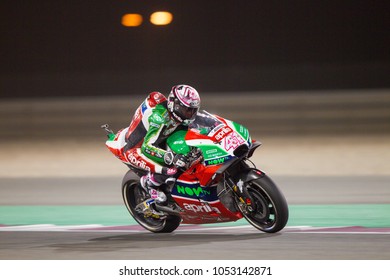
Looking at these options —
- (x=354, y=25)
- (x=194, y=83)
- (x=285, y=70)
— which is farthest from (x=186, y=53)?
(x=354, y=25)

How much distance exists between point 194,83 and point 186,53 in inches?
36.3

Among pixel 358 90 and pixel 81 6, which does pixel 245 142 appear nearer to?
pixel 358 90

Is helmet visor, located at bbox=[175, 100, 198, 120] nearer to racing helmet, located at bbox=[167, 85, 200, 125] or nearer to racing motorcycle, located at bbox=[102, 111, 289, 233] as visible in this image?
racing helmet, located at bbox=[167, 85, 200, 125]

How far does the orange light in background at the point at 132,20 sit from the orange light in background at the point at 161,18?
0.85 feet

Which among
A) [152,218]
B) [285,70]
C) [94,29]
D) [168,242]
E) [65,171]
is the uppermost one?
[94,29]

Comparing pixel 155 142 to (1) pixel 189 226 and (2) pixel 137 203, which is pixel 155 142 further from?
(1) pixel 189 226

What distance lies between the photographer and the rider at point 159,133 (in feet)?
30.4

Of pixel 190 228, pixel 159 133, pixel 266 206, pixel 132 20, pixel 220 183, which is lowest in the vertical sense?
pixel 266 206

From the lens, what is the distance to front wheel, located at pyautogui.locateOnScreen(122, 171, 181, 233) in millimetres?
9914

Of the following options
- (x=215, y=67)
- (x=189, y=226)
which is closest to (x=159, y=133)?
(x=189, y=226)

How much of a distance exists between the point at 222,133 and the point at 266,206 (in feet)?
2.64

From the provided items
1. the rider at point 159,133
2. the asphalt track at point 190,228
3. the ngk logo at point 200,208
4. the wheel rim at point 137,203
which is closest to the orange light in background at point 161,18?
the asphalt track at point 190,228

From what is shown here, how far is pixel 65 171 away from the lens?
617 inches

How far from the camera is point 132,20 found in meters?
18.8
